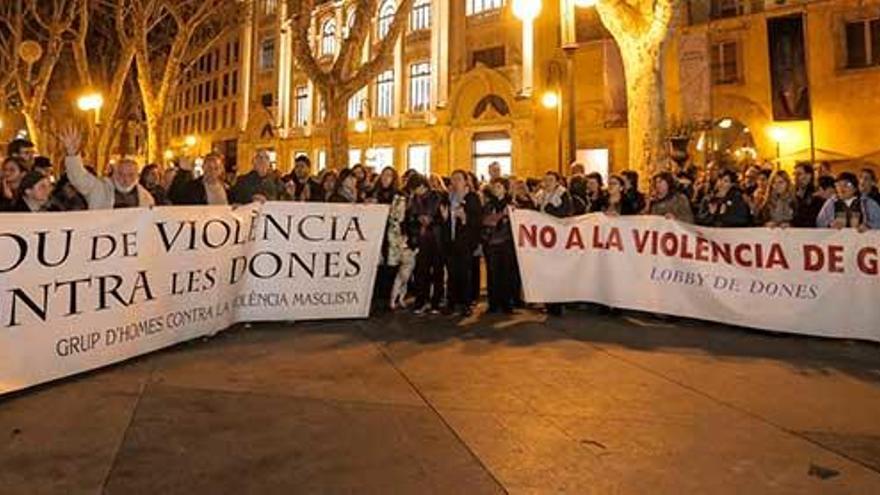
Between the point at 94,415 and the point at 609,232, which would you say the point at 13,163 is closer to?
the point at 94,415

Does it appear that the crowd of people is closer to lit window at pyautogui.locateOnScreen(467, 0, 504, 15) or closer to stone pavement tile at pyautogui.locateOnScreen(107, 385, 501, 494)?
stone pavement tile at pyautogui.locateOnScreen(107, 385, 501, 494)

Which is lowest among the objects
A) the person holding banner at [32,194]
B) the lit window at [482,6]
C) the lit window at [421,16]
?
the person holding banner at [32,194]

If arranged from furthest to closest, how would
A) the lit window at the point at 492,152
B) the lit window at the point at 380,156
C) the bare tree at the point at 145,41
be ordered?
the lit window at the point at 380,156
the lit window at the point at 492,152
the bare tree at the point at 145,41

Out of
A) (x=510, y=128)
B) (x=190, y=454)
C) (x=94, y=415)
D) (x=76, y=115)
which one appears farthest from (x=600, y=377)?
(x=76, y=115)

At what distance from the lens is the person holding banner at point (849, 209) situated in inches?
340

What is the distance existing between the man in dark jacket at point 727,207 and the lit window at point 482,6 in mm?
23234

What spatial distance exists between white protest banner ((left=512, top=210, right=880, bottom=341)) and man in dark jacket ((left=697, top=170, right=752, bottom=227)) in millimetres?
577

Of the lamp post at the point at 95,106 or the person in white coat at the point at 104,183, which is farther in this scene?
the lamp post at the point at 95,106

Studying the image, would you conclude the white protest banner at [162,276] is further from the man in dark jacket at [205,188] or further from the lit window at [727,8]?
the lit window at [727,8]

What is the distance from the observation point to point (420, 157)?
34.0 metres

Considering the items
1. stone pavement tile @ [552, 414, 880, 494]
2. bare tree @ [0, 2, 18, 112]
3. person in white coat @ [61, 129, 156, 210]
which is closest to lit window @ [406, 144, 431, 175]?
bare tree @ [0, 2, 18, 112]

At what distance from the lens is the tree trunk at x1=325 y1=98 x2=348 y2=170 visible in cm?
1631

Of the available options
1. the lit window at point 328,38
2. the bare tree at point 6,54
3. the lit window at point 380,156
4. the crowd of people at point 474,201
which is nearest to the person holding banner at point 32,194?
the crowd of people at point 474,201

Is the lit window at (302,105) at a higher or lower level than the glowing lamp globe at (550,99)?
higher
